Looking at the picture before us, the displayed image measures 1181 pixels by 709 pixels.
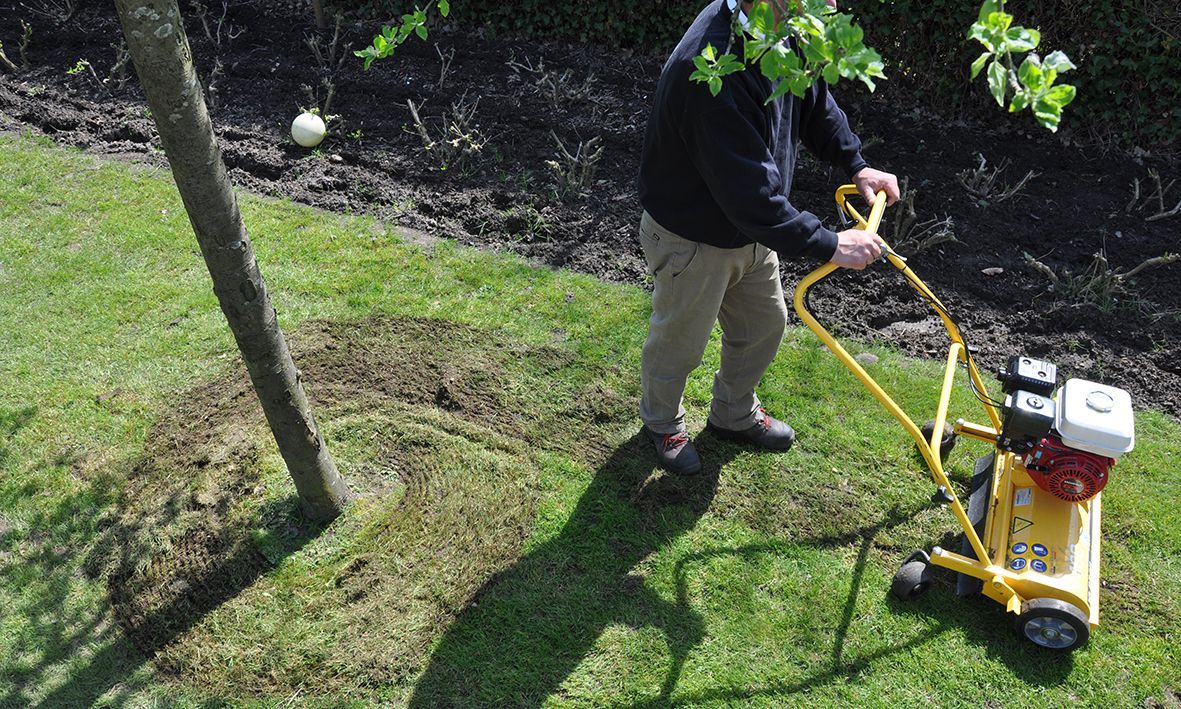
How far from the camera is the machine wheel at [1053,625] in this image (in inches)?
122

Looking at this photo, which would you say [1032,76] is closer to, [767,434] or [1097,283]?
[767,434]

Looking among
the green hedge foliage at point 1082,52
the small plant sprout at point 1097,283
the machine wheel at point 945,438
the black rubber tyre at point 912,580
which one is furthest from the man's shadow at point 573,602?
the green hedge foliage at point 1082,52

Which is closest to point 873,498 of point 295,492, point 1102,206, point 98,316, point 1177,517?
point 1177,517

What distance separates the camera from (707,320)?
354 centimetres

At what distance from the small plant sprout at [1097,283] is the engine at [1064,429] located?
5.54 feet

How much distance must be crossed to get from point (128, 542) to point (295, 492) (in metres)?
0.66

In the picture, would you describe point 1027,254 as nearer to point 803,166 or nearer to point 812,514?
point 803,166

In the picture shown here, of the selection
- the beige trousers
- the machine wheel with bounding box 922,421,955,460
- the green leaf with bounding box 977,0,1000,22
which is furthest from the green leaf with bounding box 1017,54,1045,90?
the machine wheel with bounding box 922,421,955,460

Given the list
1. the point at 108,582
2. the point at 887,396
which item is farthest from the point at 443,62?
the point at 887,396

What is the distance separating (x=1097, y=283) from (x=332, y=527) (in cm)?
400

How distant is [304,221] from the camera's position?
5.55m

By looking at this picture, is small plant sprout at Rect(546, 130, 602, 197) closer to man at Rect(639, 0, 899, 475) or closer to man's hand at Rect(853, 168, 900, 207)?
man at Rect(639, 0, 899, 475)

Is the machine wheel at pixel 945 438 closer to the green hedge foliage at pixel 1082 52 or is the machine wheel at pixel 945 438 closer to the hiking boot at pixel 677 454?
the hiking boot at pixel 677 454

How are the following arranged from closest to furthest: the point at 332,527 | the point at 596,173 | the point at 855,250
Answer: the point at 855,250
the point at 332,527
the point at 596,173
